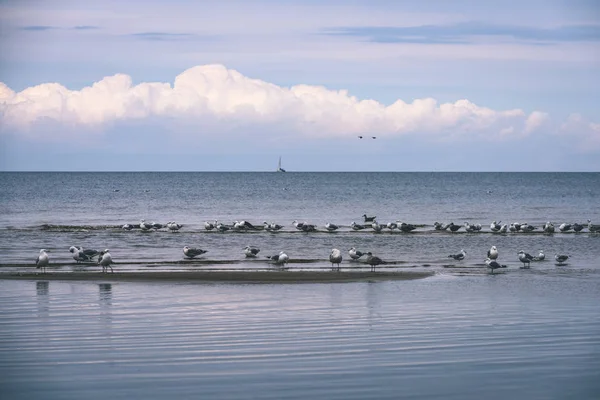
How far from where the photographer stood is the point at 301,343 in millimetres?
13812

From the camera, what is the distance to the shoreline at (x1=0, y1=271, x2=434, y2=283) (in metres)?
23.9

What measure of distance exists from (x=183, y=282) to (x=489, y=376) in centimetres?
1306

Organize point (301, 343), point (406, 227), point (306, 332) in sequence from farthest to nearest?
point (406, 227)
point (306, 332)
point (301, 343)

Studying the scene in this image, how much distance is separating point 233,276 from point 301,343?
11.2 meters

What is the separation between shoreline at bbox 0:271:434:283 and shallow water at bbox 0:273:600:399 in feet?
8.34

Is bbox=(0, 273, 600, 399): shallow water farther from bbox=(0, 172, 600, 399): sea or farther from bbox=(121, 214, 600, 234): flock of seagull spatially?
bbox=(121, 214, 600, 234): flock of seagull

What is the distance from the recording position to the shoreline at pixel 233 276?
78.3ft

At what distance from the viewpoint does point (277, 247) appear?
3691cm

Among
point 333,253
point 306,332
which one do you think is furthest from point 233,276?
point 306,332

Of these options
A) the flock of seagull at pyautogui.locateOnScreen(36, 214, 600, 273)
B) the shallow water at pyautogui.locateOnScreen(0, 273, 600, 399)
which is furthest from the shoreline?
the shallow water at pyautogui.locateOnScreen(0, 273, 600, 399)

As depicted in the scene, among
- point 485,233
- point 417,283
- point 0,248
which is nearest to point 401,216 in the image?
point 485,233

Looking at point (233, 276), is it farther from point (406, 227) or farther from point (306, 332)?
point (406, 227)

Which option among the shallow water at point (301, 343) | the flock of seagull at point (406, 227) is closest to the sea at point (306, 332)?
the shallow water at point (301, 343)

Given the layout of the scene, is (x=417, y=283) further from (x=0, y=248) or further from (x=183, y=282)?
(x=0, y=248)
